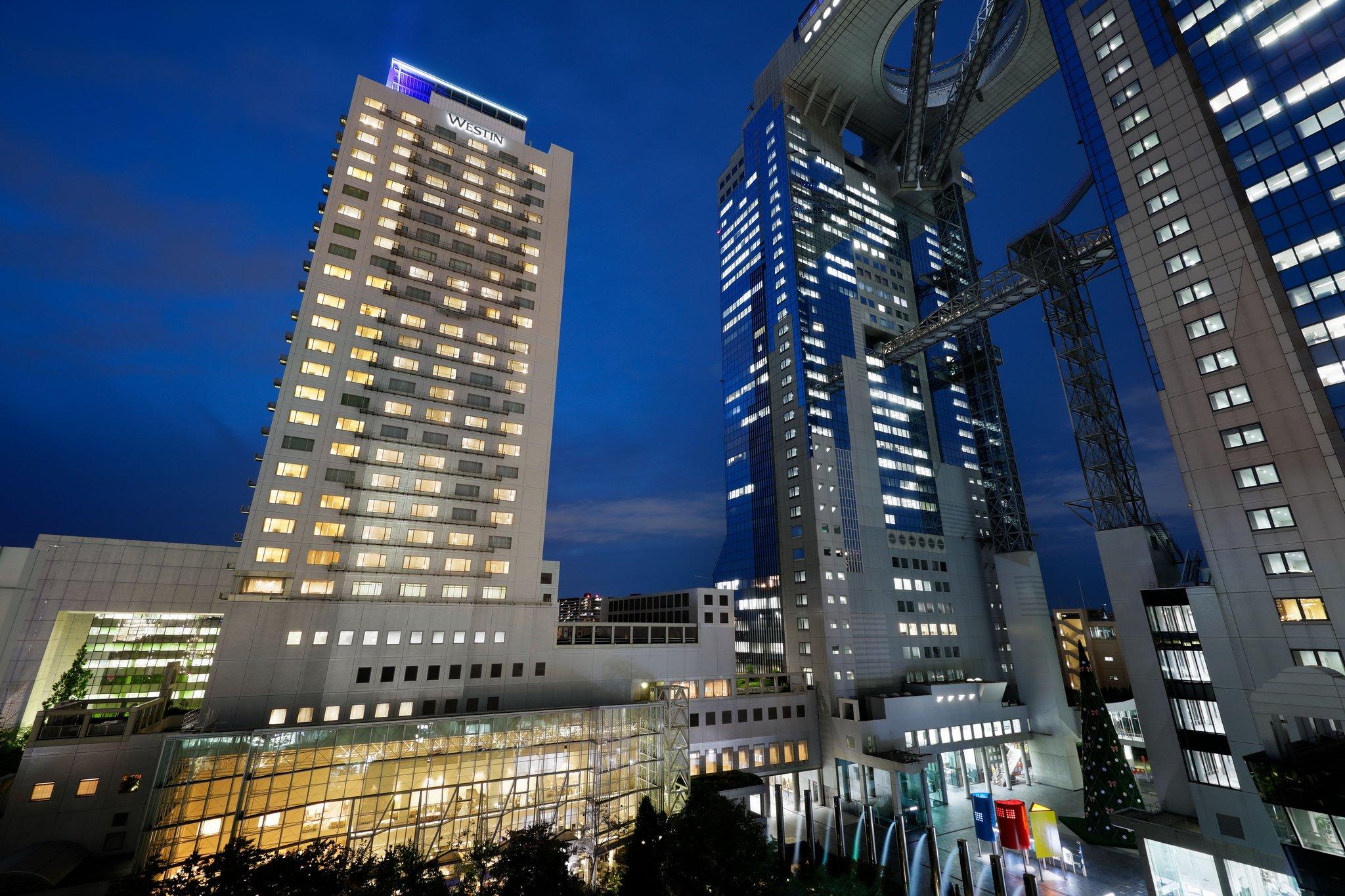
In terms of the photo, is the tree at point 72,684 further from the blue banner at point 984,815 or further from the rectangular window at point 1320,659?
the rectangular window at point 1320,659

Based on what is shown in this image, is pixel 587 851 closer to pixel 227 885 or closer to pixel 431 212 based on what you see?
pixel 227 885

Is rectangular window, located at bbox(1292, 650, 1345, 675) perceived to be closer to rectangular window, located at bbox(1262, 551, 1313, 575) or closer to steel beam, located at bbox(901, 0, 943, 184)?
rectangular window, located at bbox(1262, 551, 1313, 575)

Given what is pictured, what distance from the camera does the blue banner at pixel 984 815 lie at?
4344cm

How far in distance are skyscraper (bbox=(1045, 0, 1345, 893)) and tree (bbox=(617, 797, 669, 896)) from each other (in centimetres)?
3556

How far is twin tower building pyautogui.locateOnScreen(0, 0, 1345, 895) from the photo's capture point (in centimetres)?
3706

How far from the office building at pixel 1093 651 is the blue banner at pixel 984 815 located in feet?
217

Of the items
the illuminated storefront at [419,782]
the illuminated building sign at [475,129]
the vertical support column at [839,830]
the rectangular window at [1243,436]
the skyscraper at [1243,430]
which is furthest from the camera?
the illuminated building sign at [475,129]

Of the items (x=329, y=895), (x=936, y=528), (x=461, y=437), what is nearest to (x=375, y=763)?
(x=329, y=895)

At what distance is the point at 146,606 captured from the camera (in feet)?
180

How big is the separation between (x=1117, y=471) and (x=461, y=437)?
6817 cm

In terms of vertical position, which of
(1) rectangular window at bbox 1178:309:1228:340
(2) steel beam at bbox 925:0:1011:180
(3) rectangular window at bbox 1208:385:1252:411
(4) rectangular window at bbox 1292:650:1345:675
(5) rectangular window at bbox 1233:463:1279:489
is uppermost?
(2) steel beam at bbox 925:0:1011:180

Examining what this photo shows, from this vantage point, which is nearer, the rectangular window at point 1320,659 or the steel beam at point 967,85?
the rectangular window at point 1320,659

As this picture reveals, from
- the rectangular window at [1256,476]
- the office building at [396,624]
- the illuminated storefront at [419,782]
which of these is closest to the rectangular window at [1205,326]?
the rectangular window at [1256,476]

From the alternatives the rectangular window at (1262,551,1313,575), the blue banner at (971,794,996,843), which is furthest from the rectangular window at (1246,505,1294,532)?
the blue banner at (971,794,996,843)
